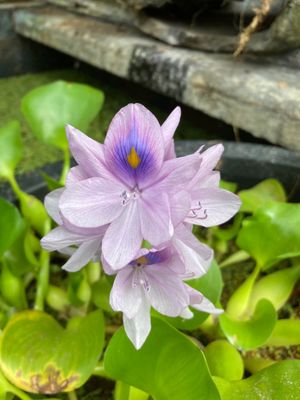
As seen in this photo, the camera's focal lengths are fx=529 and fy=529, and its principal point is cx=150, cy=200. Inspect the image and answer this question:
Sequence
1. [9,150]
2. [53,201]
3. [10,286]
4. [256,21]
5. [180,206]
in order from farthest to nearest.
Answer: [256,21] < [9,150] < [10,286] < [53,201] < [180,206]

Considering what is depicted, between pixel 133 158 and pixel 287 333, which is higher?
pixel 133 158

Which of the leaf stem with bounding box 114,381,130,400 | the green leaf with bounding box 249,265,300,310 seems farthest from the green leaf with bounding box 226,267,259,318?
the leaf stem with bounding box 114,381,130,400

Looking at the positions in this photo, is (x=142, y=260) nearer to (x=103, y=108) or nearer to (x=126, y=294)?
(x=126, y=294)

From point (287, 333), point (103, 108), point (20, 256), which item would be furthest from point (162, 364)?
point (103, 108)

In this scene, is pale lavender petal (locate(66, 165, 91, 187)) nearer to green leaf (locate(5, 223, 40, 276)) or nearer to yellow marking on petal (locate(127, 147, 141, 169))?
yellow marking on petal (locate(127, 147, 141, 169))

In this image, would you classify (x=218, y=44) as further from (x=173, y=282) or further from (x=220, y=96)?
(x=173, y=282)

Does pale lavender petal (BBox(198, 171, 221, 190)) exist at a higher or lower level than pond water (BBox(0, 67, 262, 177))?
higher

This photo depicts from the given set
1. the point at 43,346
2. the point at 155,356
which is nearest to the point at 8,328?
the point at 43,346
